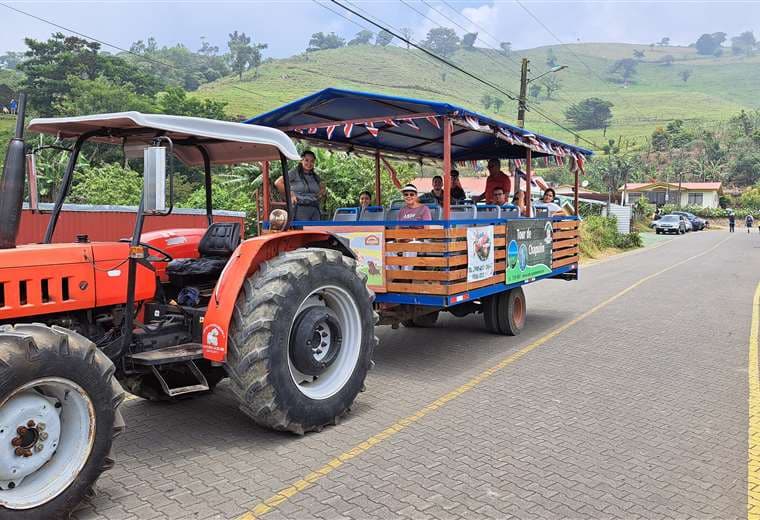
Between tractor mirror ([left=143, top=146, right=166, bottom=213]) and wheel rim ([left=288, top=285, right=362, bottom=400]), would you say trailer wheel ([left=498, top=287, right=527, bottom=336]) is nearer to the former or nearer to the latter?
wheel rim ([left=288, top=285, right=362, bottom=400])

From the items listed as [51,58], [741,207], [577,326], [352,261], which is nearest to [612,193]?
[741,207]

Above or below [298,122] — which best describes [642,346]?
below

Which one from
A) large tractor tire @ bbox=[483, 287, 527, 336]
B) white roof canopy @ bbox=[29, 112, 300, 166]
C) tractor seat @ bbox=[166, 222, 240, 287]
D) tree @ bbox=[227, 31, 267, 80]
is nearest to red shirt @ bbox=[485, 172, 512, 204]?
large tractor tire @ bbox=[483, 287, 527, 336]

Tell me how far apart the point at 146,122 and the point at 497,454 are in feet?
11.1

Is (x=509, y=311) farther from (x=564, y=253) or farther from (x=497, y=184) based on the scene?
(x=497, y=184)

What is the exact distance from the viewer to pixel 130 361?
4340 mm

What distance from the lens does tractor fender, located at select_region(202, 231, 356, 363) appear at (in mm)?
4422

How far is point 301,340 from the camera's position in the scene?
4.79m

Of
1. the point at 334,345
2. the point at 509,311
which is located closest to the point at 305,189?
the point at 509,311

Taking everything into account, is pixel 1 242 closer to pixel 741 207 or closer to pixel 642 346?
pixel 642 346

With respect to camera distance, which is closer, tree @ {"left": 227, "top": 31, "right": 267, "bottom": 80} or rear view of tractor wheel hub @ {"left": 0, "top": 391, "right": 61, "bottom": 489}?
rear view of tractor wheel hub @ {"left": 0, "top": 391, "right": 61, "bottom": 489}

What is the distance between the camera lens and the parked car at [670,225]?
46.7 metres

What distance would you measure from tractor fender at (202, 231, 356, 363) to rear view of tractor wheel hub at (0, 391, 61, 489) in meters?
1.20

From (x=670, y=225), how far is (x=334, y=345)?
1861 inches
